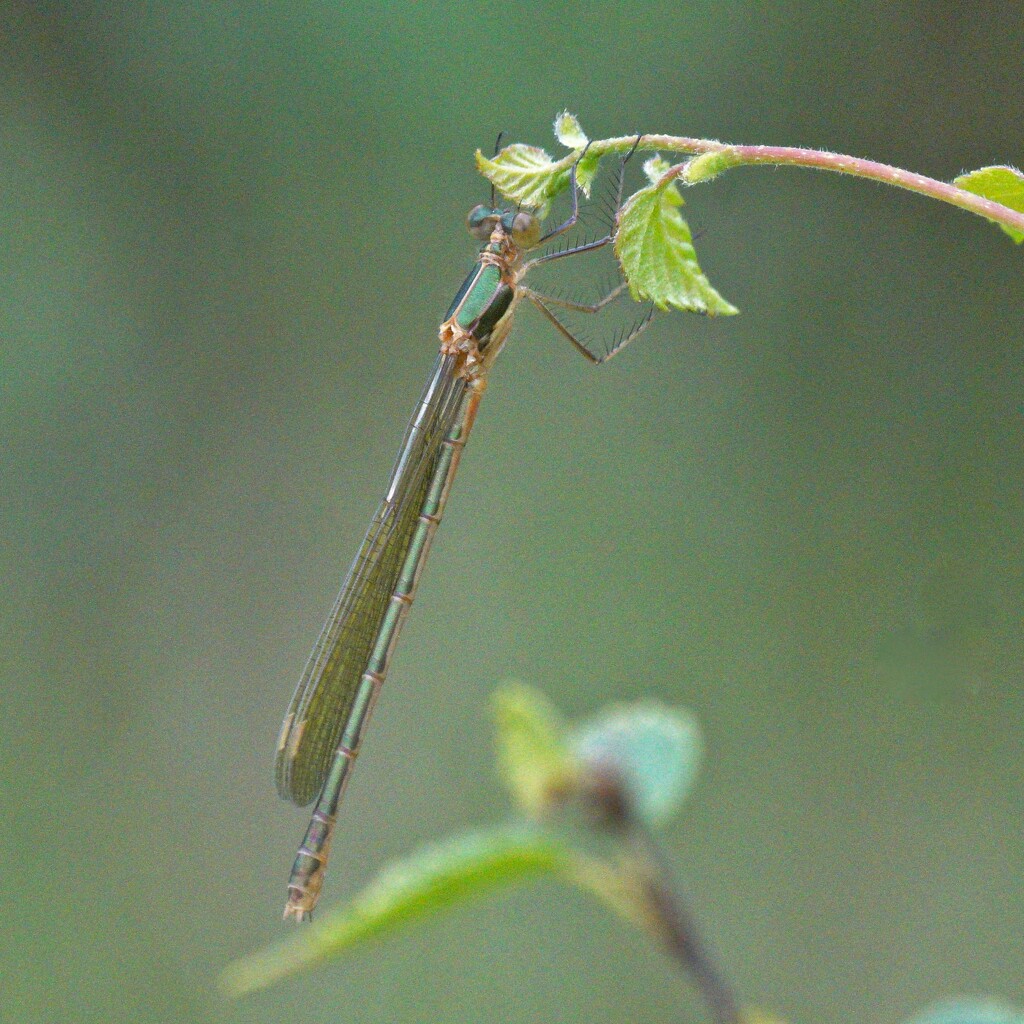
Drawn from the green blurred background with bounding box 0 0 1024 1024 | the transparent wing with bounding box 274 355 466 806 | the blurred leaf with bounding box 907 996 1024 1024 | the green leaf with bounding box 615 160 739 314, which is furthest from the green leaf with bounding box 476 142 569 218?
the green blurred background with bounding box 0 0 1024 1024

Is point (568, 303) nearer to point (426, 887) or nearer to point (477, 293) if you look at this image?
point (477, 293)

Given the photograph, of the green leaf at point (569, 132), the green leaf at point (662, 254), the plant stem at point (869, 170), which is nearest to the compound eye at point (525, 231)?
the green leaf at point (569, 132)

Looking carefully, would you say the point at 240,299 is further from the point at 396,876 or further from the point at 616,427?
the point at 396,876

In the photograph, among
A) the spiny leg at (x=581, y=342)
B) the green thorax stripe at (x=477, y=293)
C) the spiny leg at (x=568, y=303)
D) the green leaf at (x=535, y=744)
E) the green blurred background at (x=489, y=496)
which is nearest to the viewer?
the green leaf at (x=535, y=744)

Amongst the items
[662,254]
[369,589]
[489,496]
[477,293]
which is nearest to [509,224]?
[477,293]

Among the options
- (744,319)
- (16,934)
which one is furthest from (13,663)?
(744,319)

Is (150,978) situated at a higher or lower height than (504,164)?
lower

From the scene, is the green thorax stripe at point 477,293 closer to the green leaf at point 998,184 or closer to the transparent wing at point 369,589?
the transparent wing at point 369,589

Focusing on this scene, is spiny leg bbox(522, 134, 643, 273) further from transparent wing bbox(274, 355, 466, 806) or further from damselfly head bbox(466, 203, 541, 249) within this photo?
transparent wing bbox(274, 355, 466, 806)
